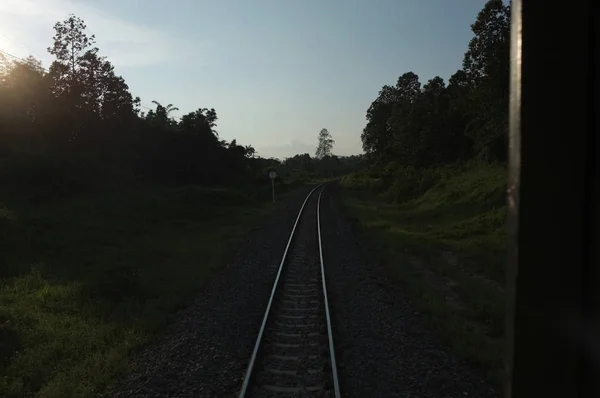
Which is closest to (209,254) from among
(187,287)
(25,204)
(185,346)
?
(187,287)

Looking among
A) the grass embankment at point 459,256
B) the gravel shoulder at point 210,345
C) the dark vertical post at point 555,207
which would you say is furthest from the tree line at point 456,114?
the dark vertical post at point 555,207

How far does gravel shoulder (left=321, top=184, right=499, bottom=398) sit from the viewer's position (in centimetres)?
595

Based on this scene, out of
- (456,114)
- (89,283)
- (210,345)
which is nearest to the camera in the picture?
(210,345)

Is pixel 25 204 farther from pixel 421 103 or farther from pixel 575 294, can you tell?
pixel 421 103

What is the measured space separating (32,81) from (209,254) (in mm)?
31665

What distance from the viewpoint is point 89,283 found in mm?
11930

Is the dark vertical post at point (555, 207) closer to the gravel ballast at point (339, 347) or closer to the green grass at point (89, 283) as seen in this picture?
the gravel ballast at point (339, 347)

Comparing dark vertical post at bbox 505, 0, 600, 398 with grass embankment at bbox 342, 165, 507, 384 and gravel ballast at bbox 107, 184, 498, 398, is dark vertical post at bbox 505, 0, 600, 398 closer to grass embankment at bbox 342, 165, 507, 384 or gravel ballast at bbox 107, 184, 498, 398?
gravel ballast at bbox 107, 184, 498, 398

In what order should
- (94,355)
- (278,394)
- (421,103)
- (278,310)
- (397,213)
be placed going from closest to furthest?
(278,394), (94,355), (278,310), (397,213), (421,103)

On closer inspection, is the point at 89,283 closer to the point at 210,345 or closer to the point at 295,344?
the point at 210,345

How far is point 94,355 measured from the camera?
751 cm

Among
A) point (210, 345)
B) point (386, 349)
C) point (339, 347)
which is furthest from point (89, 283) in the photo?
point (386, 349)

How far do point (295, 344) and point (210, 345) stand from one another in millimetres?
1348

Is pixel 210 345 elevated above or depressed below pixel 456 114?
below
